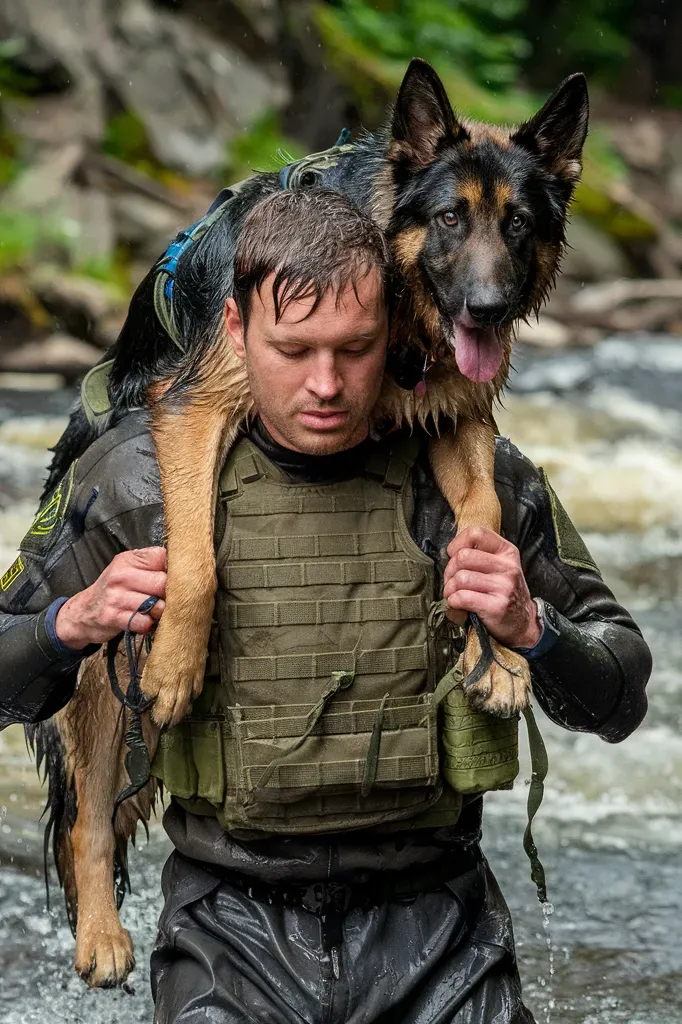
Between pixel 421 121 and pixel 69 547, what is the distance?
1397 mm

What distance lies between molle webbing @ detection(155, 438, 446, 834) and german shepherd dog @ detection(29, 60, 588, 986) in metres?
0.10

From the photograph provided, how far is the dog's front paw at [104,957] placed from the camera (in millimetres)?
3428

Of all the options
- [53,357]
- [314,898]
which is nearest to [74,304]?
[53,357]

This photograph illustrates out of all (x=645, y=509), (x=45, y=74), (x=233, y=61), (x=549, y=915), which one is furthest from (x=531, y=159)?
(x=233, y=61)

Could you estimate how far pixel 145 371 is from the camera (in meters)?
3.54

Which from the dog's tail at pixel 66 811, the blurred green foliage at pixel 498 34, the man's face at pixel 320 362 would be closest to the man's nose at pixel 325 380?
the man's face at pixel 320 362

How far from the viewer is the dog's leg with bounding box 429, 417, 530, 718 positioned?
8.70 ft

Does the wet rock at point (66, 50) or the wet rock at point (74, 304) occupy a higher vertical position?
the wet rock at point (66, 50)

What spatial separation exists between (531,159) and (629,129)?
23244 millimetres

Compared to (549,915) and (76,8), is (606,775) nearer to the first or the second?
(549,915)

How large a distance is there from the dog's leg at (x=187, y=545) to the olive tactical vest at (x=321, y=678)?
0.05m

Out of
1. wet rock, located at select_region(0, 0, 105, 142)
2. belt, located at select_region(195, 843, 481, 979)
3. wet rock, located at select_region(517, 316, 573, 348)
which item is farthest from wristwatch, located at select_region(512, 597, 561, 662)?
wet rock, located at select_region(0, 0, 105, 142)

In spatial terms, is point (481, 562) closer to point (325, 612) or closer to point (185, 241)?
point (325, 612)

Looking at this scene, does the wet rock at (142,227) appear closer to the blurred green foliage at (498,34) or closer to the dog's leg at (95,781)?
the blurred green foliage at (498,34)
